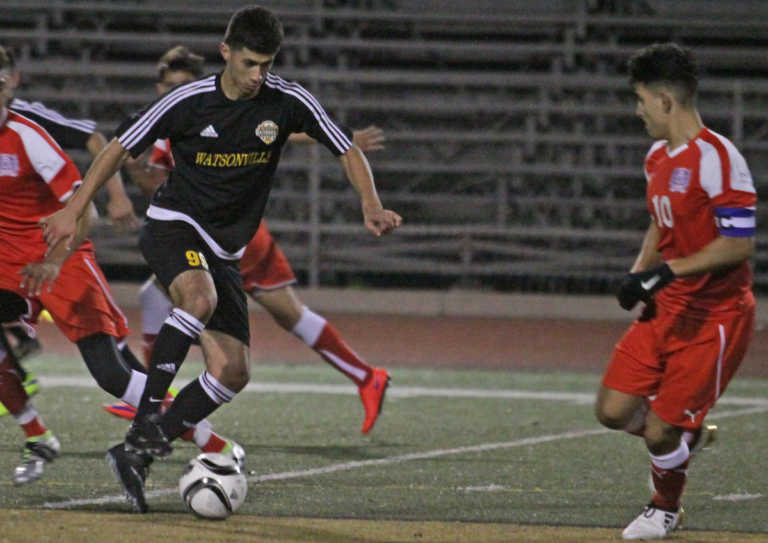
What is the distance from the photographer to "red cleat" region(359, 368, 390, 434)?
26.7 feet

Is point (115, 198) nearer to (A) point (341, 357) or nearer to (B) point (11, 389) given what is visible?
(B) point (11, 389)

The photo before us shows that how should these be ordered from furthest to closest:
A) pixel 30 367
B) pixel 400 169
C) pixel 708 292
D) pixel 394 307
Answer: pixel 400 169, pixel 394 307, pixel 30 367, pixel 708 292

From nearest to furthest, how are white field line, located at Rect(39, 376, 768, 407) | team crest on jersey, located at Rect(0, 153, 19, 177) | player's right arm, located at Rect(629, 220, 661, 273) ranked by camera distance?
player's right arm, located at Rect(629, 220, 661, 273) → team crest on jersey, located at Rect(0, 153, 19, 177) → white field line, located at Rect(39, 376, 768, 407)

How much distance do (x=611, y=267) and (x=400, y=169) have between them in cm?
316

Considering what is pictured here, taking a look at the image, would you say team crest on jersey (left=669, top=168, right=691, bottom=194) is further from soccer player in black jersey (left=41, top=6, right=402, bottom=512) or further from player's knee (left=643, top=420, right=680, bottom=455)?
soccer player in black jersey (left=41, top=6, right=402, bottom=512)

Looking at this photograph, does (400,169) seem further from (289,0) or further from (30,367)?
(30,367)

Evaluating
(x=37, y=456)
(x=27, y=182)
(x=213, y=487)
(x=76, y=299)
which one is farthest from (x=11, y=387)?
(x=213, y=487)

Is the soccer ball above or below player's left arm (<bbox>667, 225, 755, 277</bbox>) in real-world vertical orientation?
below

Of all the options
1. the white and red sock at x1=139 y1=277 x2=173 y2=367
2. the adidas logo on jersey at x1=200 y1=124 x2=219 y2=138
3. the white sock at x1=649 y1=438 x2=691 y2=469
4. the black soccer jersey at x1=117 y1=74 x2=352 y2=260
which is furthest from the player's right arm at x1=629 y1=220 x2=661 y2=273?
the white and red sock at x1=139 y1=277 x2=173 y2=367

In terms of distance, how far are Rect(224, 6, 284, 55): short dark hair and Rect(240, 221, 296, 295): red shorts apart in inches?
107

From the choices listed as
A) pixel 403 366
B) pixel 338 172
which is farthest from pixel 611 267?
pixel 403 366

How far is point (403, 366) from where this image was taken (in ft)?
40.6

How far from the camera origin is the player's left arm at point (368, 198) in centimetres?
564

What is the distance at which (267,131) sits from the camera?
5855mm
